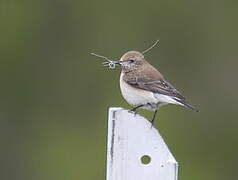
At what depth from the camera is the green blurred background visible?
55.4ft

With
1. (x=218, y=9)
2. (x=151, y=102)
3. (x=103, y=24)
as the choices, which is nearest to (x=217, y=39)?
(x=218, y=9)

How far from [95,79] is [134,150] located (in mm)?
11524

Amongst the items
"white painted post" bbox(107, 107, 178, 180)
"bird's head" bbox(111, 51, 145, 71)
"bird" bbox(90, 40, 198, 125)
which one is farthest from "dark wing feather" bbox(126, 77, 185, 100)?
"white painted post" bbox(107, 107, 178, 180)

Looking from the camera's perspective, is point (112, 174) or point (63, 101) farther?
point (63, 101)

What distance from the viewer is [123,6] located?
18453 mm

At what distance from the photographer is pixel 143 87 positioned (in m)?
8.11

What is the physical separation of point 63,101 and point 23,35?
4.68ft

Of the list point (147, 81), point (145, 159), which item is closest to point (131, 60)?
point (147, 81)

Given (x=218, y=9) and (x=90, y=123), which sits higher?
(x=218, y=9)

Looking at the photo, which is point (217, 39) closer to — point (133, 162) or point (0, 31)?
point (0, 31)

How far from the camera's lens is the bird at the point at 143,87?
7.84 meters

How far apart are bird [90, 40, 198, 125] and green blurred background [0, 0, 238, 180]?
7.91m

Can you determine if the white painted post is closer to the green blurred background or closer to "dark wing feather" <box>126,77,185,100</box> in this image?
"dark wing feather" <box>126,77,185,100</box>

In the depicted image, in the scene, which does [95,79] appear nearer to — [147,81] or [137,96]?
[147,81]
